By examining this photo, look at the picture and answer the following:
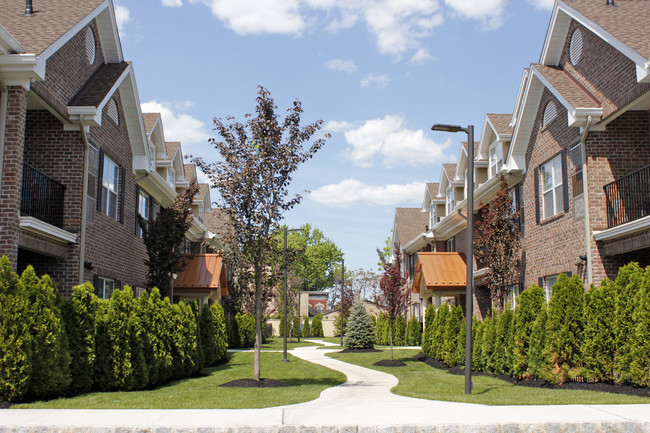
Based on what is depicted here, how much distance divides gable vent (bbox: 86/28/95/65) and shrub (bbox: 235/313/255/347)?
2123 cm

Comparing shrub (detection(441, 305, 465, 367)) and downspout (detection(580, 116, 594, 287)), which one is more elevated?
downspout (detection(580, 116, 594, 287))

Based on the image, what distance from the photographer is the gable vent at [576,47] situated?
16.8 m

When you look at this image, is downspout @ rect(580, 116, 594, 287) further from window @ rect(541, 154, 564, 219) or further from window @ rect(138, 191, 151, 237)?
window @ rect(138, 191, 151, 237)

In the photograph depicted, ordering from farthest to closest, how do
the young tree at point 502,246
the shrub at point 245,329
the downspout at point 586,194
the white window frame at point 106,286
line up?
the shrub at point 245,329 → the young tree at point 502,246 → the white window frame at point 106,286 → the downspout at point 586,194

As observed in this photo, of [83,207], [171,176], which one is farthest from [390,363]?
[171,176]

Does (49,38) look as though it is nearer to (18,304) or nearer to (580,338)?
(18,304)

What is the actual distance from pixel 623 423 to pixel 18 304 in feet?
30.5

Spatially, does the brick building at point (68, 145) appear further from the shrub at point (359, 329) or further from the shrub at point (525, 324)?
the shrub at point (359, 329)

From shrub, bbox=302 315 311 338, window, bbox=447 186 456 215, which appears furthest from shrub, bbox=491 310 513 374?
shrub, bbox=302 315 311 338

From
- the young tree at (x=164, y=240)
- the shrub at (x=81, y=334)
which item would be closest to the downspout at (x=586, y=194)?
the shrub at (x=81, y=334)

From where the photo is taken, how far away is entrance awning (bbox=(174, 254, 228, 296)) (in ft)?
86.1

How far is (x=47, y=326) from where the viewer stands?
10539 millimetres

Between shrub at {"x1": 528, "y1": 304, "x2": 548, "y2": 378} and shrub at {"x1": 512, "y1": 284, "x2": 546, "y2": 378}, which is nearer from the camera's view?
shrub at {"x1": 528, "y1": 304, "x2": 548, "y2": 378}

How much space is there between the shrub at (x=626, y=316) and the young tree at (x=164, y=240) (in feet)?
44.6
